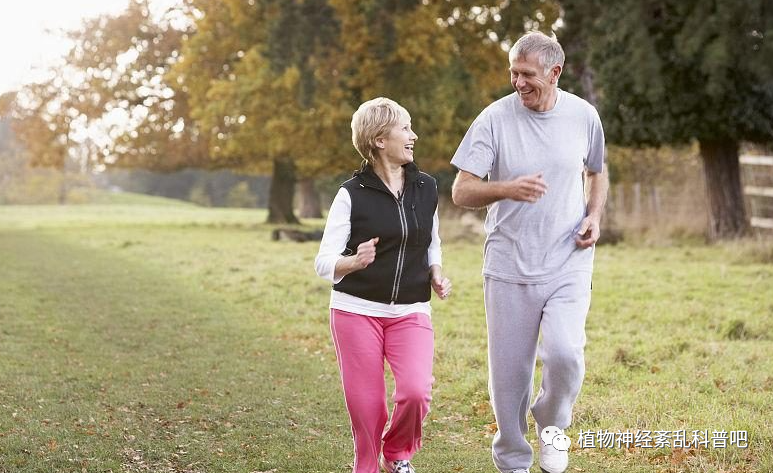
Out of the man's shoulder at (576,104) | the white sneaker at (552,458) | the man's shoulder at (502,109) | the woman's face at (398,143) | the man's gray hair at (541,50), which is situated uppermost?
the man's gray hair at (541,50)

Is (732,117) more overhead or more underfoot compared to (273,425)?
more overhead

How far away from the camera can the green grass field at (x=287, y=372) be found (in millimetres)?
5742

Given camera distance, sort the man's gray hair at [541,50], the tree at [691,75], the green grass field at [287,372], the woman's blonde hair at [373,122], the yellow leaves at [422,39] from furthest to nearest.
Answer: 1. the yellow leaves at [422,39]
2. the tree at [691,75]
3. the green grass field at [287,372]
4. the woman's blonde hair at [373,122]
5. the man's gray hair at [541,50]

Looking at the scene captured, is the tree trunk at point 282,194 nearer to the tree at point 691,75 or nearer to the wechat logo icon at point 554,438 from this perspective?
the tree at point 691,75

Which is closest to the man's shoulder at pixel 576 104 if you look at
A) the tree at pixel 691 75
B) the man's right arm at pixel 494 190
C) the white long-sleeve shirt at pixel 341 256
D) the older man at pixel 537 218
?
the older man at pixel 537 218

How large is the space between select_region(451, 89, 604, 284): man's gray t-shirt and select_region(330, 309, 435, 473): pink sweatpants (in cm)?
52

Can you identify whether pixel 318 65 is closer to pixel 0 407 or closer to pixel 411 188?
pixel 0 407

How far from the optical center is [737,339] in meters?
9.45

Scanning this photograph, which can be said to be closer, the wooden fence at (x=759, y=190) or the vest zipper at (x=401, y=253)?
the vest zipper at (x=401, y=253)

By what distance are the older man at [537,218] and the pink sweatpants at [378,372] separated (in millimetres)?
391

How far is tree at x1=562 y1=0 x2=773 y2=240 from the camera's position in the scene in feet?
52.2

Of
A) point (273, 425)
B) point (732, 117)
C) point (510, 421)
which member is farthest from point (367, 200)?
point (732, 117)

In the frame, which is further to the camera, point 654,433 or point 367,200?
point 654,433

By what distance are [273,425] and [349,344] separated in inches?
81.6
